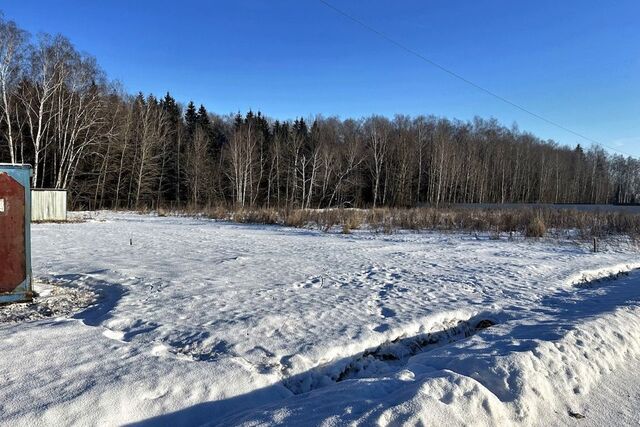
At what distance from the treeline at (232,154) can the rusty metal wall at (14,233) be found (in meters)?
27.5

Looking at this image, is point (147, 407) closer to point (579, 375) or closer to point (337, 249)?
point (579, 375)

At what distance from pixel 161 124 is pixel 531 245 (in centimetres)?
4462

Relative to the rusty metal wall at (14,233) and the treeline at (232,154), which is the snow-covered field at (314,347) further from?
the treeline at (232,154)

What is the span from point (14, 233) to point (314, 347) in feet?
14.6

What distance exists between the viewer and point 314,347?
4.47m

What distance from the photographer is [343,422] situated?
273 centimetres

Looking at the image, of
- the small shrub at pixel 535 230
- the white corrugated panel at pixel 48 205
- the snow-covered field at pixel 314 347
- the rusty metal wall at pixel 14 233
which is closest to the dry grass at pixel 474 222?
the small shrub at pixel 535 230

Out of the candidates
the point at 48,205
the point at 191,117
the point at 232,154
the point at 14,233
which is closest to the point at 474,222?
the point at 14,233

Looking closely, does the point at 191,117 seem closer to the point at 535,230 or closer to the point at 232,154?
the point at 232,154

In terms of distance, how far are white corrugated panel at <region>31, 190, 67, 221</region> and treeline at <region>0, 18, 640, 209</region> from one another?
28.7 ft

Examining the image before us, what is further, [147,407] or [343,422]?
[147,407]

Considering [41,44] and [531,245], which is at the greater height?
[41,44]

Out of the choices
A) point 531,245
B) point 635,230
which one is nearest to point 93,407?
point 531,245

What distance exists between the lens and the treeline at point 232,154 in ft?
109
